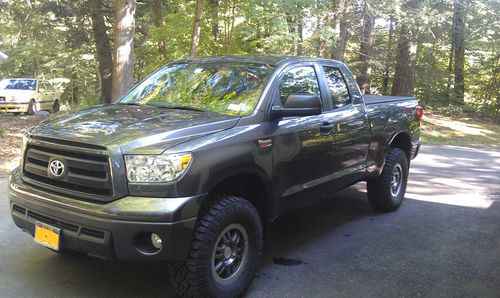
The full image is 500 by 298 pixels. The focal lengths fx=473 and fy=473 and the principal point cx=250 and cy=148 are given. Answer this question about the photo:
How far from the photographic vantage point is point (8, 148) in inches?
366

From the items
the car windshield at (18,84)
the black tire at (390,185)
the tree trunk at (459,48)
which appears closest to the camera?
the black tire at (390,185)

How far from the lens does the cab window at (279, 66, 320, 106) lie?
14.4ft

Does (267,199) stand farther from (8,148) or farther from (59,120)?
(8,148)

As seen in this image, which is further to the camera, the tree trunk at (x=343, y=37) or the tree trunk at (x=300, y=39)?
the tree trunk at (x=300, y=39)

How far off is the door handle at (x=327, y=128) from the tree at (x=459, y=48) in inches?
638

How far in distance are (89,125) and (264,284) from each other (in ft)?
6.31

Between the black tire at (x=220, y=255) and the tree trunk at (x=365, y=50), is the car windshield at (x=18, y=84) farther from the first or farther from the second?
the black tire at (x=220, y=255)

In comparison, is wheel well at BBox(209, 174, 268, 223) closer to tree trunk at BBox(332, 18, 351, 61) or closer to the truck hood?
the truck hood

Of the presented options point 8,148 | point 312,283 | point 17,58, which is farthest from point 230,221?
point 17,58

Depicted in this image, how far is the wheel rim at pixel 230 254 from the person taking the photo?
3549mm

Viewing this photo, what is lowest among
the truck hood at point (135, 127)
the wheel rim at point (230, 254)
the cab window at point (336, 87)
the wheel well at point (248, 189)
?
the wheel rim at point (230, 254)

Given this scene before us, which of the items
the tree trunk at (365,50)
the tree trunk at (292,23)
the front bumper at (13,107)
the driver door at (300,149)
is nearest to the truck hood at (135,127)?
the driver door at (300,149)

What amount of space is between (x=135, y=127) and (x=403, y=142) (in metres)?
4.37

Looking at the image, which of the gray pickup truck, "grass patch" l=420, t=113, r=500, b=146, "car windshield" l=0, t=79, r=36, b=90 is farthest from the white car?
the gray pickup truck
